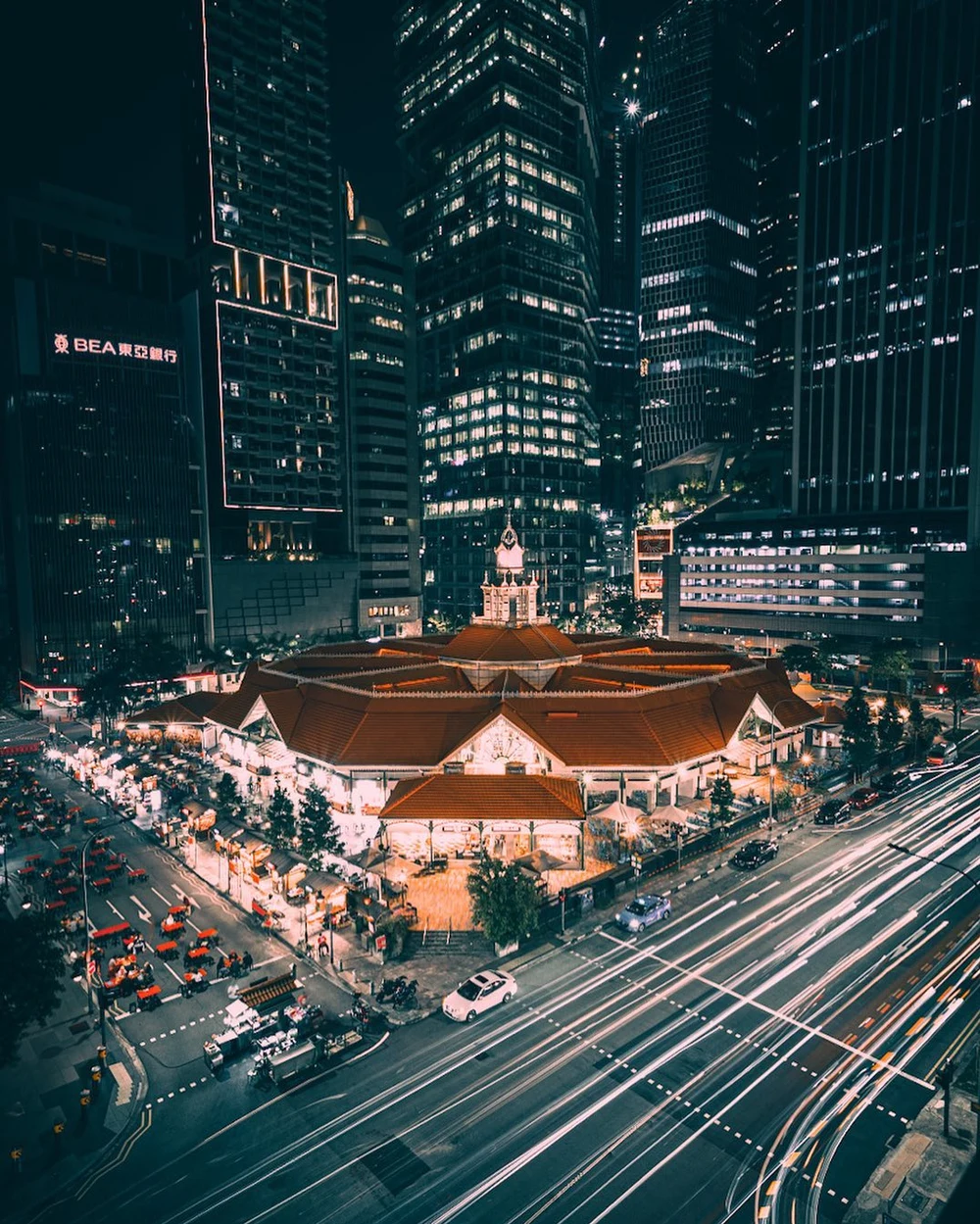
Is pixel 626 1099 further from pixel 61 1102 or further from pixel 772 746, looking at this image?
pixel 772 746

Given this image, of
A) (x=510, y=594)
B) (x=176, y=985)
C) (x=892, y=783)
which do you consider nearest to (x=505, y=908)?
(x=176, y=985)

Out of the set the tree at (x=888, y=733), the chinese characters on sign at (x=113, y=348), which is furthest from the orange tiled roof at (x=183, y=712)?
the tree at (x=888, y=733)

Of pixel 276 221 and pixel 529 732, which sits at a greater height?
pixel 276 221

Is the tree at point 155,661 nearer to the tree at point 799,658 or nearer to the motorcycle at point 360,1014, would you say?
the motorcycle at point 360,1014

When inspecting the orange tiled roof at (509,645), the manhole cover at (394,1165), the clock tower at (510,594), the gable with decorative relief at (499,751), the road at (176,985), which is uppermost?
the clock tower at (510,594)

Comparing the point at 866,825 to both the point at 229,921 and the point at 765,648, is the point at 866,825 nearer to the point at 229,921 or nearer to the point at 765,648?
the point at 229,921

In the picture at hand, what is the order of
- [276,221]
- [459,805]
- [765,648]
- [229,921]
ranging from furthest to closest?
[276,221] → [765,648] → [459,805] → [229,921]

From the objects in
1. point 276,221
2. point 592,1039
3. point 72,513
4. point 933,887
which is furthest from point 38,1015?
point 276,221
